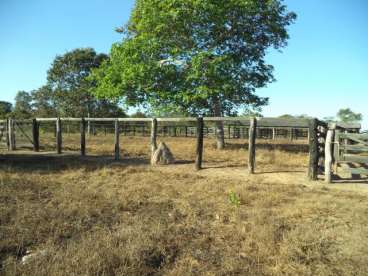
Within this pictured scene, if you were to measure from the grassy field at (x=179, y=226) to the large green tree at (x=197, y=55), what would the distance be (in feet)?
29.0

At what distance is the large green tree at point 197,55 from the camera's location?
17875 mm

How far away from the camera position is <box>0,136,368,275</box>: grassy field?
4.38m

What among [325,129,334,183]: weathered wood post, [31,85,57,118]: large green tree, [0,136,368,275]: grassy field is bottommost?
[0,136,368,275]: grassy field

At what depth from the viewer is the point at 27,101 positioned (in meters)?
104

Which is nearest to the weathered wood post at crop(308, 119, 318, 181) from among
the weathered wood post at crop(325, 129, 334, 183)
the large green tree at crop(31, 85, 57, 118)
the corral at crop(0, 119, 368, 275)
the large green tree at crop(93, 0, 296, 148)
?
the weathered wood post at crop(325, 129, 334, 183)

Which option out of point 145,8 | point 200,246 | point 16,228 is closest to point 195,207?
point 200,246

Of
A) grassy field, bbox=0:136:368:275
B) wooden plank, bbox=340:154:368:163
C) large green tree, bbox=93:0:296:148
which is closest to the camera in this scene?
grassy field, bbox=0:136:368:275

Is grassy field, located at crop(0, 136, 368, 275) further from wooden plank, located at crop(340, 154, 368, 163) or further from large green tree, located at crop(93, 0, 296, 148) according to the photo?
large green tree, located at crop(93, 0, 296, 148)

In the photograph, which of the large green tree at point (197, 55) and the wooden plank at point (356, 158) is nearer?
the wooden plank at point (356, 158)

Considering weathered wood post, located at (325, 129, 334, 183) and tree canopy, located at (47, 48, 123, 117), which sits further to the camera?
tree canopy, located at (47, 48, 123, 117)

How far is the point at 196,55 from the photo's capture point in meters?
18.5

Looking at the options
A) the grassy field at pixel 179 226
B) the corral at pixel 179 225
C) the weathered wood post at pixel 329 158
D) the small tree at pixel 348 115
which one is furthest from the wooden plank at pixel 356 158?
the small tree at pixel 348 115

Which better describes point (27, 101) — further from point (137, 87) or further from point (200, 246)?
point (200, 246)

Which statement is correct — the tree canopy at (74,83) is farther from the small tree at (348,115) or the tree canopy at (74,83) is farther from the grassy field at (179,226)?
the small tree at (348,115)
